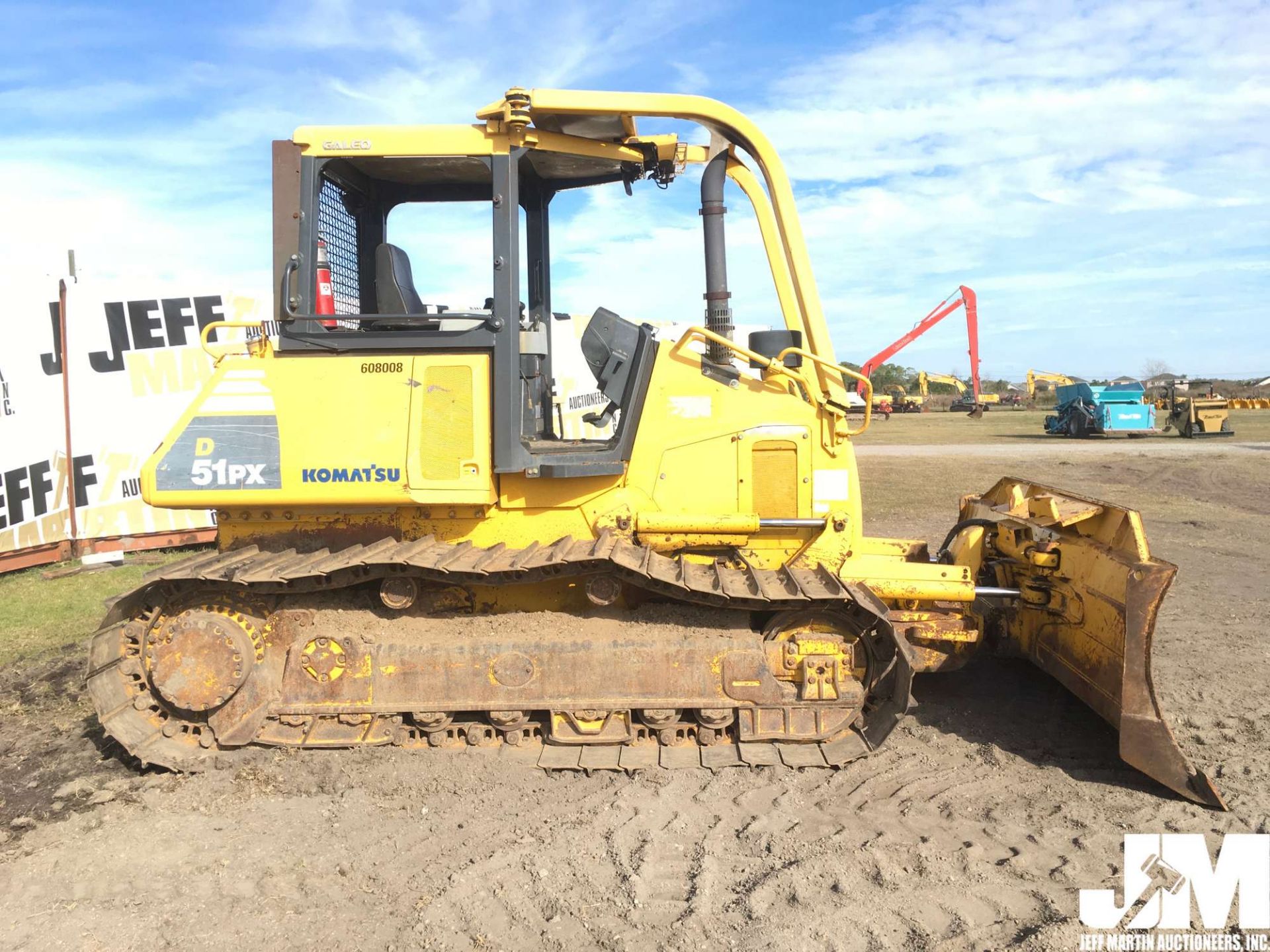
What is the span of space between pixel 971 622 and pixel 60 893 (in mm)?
4621

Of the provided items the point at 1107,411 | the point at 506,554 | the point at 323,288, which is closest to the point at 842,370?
the point at 506,554

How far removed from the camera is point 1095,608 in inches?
185

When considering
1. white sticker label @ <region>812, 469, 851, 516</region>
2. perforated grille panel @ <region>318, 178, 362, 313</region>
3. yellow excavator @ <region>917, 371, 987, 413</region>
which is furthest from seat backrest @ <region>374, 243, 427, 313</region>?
yellow excavator @ <region>917, 371, 987, 413</region>

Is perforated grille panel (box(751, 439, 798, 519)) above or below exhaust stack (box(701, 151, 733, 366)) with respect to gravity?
below

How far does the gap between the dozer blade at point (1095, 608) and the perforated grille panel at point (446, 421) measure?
3.37 m

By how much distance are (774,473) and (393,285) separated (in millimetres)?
2358

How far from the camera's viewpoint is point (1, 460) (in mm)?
9820

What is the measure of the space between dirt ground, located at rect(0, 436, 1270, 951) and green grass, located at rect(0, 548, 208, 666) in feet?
5.70

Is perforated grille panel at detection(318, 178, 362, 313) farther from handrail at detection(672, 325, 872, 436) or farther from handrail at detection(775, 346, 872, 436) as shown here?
handrail at detection(775, 346, 872, 436)

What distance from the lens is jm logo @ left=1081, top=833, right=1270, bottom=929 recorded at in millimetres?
3270

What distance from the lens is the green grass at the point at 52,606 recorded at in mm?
7262

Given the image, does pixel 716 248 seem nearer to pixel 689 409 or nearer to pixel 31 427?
pixel 689 409

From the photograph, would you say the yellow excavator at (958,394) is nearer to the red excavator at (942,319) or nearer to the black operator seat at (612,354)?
the red excavator at (942,319)

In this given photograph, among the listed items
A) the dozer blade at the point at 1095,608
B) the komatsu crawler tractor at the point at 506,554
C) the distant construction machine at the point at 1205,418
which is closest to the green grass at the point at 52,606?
the komatsu crawler tractor at the point at 506,554
